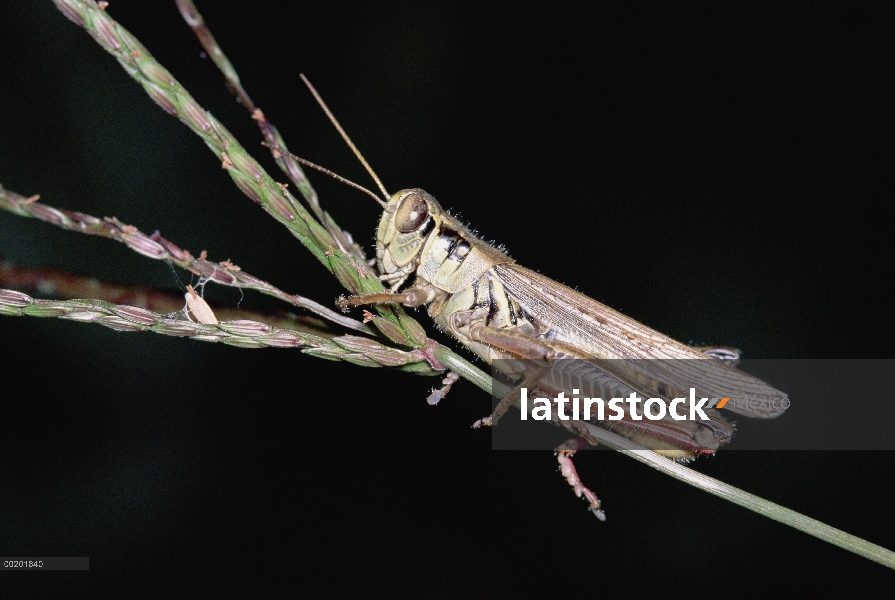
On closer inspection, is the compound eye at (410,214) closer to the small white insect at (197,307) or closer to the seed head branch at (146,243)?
the seed head branch at (146,243)

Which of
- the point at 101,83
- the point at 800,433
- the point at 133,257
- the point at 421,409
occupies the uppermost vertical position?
the point at 101,83

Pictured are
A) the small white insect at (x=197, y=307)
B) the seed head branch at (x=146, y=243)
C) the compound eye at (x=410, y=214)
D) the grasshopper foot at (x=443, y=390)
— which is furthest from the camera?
the compound eye at (x=410, y=214)

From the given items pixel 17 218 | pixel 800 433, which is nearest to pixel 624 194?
pixel 800 433

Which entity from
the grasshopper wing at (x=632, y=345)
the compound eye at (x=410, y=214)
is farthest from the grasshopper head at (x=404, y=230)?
the grasshopper wing at (x=632, y=345)

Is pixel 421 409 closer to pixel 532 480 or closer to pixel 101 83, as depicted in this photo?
pixel 532 480

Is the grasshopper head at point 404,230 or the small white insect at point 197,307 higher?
the grasshopper head at point 404,230

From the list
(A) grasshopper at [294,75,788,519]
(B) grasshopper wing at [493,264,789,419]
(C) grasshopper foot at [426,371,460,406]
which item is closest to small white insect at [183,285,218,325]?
(C) grasshopper foot at [426,371,460,406]

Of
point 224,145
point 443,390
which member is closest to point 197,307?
point 224,145

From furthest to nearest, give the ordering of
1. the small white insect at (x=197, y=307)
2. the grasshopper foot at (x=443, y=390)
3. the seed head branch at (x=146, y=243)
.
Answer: the grasshopper foot at (x=443, y=390)
the small white insect at (x=197, y=307)
the seed head branch at (x=146, y=243)

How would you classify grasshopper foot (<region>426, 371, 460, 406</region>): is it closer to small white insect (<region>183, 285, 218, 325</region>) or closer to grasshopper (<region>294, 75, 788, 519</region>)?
grasshopper (<region>294, 75, 788, 519</region>)
